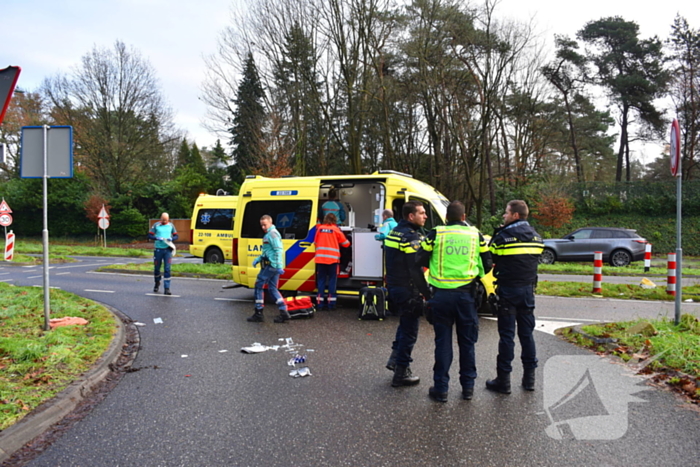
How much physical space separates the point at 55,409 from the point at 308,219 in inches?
240

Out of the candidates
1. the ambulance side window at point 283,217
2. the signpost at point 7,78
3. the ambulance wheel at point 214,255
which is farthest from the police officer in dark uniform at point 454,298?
the ambulance wheel at point 214,255

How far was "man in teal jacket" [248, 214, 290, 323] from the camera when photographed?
27.0 ft

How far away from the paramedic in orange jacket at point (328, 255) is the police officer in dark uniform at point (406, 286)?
12.9ft

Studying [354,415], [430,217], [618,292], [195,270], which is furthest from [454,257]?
[195,270]

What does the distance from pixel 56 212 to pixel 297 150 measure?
2107 centimetres

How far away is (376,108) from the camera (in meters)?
25.2

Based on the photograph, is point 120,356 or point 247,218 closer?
point 120,356

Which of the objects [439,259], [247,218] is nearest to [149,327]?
[247,218]

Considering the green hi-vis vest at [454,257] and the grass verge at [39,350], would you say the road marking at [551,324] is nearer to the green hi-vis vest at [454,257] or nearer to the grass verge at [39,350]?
the green hi-vis vest at [454,257]

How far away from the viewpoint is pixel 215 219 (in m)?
18.8

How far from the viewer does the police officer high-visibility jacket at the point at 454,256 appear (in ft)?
15.1

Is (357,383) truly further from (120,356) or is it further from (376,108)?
(376,108)

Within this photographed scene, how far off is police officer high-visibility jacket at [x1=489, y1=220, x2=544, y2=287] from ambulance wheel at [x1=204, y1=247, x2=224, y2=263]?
15362 mm

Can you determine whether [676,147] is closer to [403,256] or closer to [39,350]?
[403,256]
